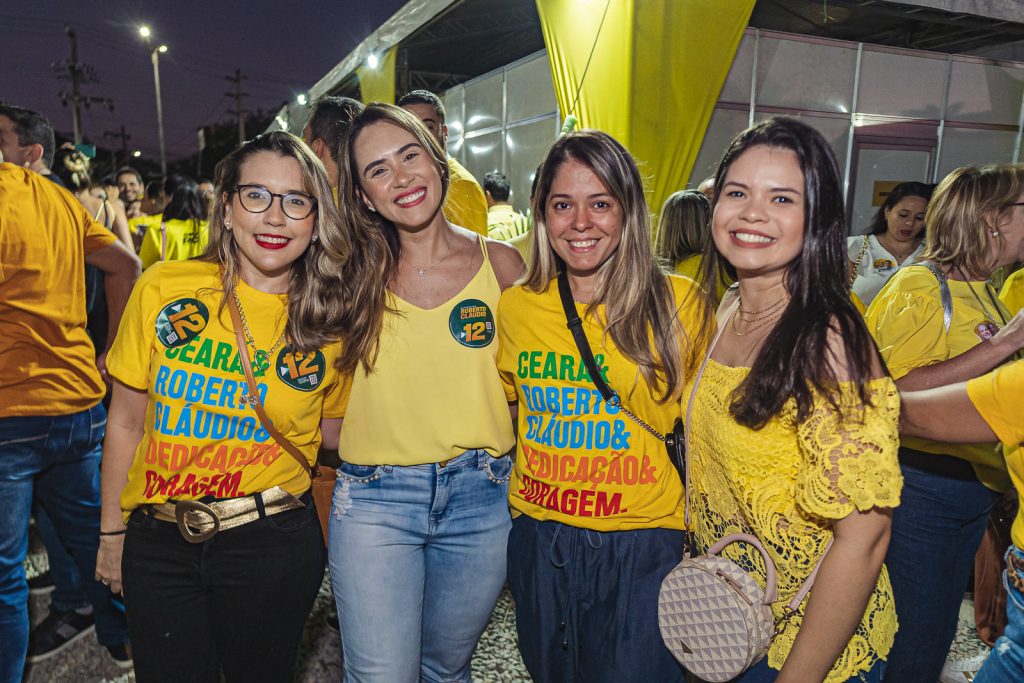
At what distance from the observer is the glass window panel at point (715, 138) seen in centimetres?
696

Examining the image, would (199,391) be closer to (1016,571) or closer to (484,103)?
(1016,571)

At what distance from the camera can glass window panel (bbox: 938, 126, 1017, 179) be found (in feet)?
26.1

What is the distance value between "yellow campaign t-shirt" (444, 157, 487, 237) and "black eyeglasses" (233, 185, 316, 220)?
1.46m

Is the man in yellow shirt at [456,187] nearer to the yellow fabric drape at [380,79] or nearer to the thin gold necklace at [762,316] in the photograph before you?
the thin gold necklace at [762,316]

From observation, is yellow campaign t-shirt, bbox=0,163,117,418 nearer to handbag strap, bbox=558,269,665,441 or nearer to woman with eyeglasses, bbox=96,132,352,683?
woman with eyeglasses, bbox=96,132,352,683

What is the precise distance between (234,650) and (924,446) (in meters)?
2.47

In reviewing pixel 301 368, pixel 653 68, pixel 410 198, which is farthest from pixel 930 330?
pixel 653 68

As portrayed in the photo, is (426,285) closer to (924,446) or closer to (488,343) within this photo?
(488,343)

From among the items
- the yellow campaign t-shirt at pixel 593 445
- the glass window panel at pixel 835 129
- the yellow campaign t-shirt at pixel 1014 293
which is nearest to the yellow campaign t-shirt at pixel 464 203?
the yellow campaign t-shirt at pixel 593 445

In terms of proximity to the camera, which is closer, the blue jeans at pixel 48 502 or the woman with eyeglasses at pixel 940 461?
the woman with eyeglasses at pixel 940 461

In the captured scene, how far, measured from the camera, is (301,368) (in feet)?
6.42

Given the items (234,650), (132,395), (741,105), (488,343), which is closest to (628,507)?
(488,343)

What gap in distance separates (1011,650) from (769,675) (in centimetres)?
52

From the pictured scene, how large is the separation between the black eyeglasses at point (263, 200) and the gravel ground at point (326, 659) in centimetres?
201
